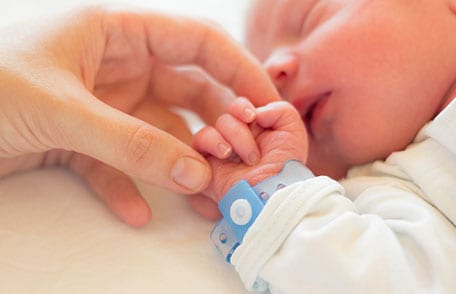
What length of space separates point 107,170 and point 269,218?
28 cm

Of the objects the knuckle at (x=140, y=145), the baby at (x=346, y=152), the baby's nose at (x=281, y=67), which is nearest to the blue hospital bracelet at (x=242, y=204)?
the baby at (x=346, y=152)

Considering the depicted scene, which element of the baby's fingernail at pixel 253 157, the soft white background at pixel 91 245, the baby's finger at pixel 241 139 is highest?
the baby's finger at pixel 241 139

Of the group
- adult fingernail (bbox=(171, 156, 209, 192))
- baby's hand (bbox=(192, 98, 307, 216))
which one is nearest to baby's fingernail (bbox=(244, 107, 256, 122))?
baby's hand (bbox=(192, 98, 307, 216))

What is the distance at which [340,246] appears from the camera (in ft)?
2.12

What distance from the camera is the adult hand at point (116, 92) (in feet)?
2.17

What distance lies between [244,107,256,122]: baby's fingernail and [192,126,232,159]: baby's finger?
0.15ft

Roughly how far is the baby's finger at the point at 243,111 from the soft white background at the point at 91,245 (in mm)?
158

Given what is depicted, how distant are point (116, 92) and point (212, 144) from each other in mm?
217

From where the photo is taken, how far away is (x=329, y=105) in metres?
0.92

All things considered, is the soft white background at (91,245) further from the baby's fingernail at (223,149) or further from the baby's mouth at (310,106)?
the baby's mouth at (310,106)

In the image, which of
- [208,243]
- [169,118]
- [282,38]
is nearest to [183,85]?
[169,118]

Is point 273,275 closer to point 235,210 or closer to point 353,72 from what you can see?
point 235,210

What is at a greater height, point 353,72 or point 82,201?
point 353,72

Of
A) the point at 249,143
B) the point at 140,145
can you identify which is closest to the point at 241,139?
the point at 249,143
